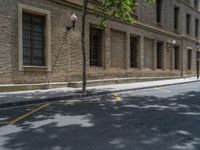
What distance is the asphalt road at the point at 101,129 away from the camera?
5.14m

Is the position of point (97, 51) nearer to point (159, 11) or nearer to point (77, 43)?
point (77, 43)

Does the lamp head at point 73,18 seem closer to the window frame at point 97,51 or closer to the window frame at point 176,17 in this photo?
the window frame at point 97,51

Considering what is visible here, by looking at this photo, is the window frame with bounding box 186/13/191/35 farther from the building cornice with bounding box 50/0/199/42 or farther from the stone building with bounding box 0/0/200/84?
the stone building with bounding box 0/0/200/84

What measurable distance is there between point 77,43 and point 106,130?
1170 centimetres

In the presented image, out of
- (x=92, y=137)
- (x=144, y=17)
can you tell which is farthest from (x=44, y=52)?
(x=144, y=17)

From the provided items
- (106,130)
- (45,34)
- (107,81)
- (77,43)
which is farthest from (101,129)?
(107,81)

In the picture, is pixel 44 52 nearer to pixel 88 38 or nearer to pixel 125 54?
pixel 88 38

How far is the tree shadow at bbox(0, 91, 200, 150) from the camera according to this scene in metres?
5.11

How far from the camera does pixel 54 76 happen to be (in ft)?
52.1

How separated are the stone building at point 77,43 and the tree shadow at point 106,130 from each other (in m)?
6.16

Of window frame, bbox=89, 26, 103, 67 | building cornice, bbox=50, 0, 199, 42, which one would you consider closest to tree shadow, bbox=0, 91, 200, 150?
building cornice, bbox=50, 0, 199, 42

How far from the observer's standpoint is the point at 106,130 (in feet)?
20.5

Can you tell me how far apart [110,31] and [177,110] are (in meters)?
12.6

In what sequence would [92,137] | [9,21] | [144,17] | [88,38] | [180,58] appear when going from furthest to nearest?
[180,58] < [144,17] < [88,38] < [9,21] < [92,137]
